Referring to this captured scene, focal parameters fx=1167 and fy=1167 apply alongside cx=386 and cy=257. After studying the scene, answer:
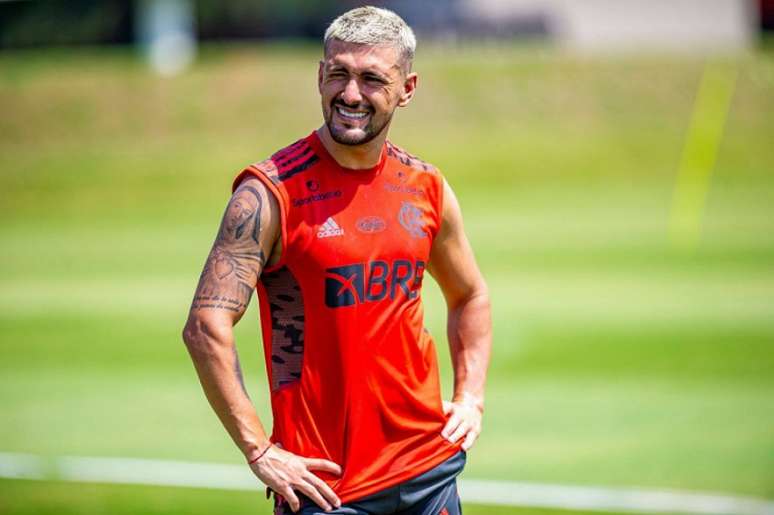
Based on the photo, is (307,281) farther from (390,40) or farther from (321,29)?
(321,29)

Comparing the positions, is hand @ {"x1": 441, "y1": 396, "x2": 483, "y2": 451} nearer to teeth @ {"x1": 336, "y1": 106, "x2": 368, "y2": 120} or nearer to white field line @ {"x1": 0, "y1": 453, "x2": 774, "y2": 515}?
teeth @ {"x1": 336, "y1": 106, "x2": 368, "y2": 120}

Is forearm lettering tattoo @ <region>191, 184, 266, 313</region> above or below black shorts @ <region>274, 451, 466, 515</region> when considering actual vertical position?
above

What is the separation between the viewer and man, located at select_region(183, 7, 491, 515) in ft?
Result: 14.1

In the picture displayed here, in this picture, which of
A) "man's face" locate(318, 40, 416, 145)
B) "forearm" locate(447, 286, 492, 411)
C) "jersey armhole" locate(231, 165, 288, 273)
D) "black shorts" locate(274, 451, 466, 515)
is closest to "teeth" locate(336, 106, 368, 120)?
"man's face" locate(318, 40, 416, 145)

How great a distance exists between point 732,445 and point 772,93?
27.7 metres

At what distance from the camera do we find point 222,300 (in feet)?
14.1

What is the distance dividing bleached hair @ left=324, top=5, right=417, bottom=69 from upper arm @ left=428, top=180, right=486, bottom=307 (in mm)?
699

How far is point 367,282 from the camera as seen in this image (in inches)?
176

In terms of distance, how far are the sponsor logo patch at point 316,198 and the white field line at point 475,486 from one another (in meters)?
4.71

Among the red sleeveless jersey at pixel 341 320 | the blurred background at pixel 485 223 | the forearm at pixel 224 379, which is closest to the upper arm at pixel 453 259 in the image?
the red sleeveless jersey at pixel 341 320

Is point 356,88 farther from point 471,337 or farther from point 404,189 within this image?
point 471,337

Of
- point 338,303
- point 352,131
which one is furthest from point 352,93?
point 338,303

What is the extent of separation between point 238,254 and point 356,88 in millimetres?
763

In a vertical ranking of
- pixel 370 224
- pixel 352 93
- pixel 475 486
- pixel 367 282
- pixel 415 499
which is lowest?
pixel 475 486
